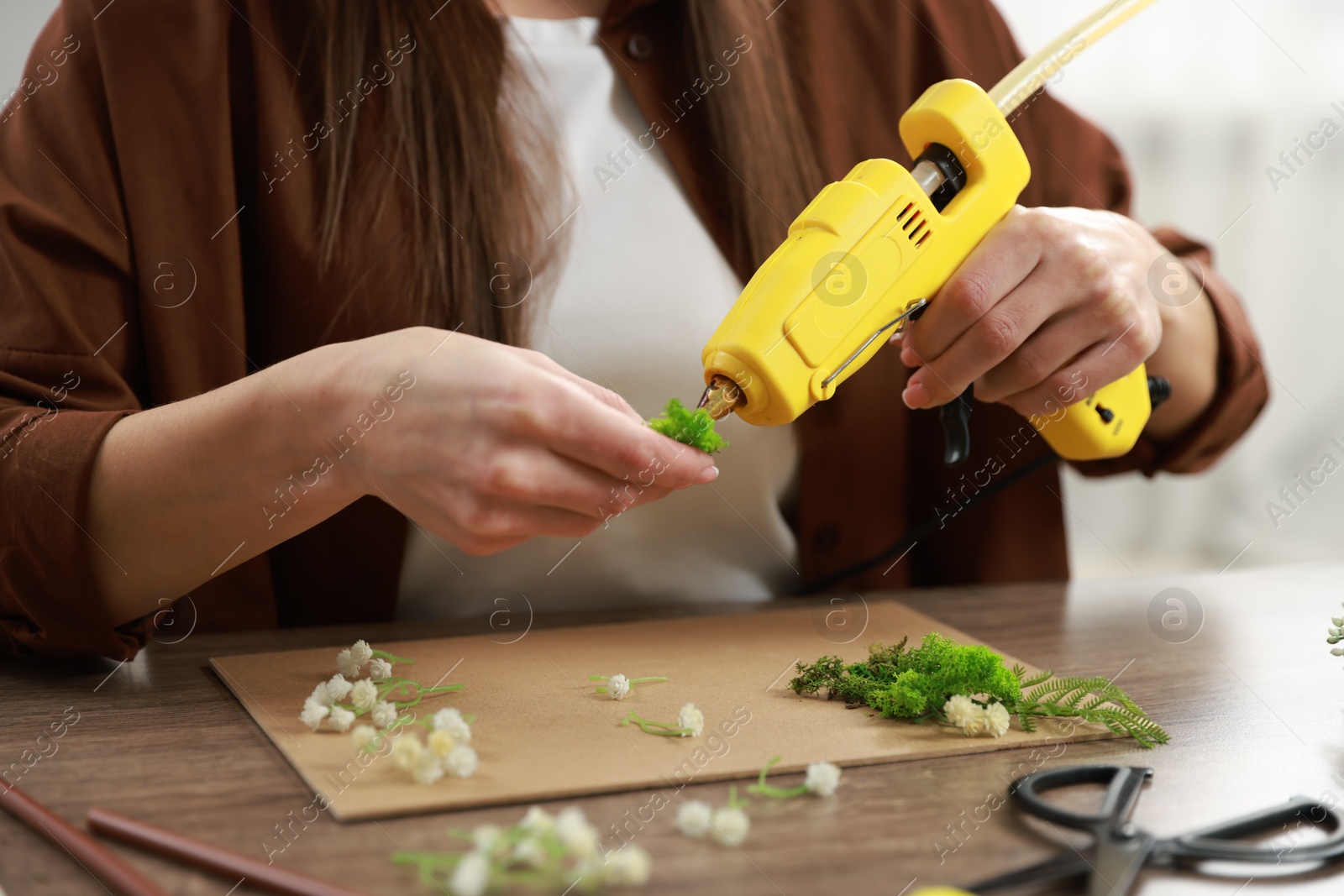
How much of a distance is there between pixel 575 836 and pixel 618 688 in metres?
0.21

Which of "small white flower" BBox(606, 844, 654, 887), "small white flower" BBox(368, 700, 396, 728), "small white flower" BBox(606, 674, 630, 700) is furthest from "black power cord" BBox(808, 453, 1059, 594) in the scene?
"small white flower" BBox(606, 844, 654, 887)

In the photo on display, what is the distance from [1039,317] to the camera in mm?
747

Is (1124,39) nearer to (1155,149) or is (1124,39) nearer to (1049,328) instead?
(1155,149)

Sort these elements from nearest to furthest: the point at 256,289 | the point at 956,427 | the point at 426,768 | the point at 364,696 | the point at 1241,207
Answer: the point at 426,768, the point at 364,696, the point at 956,427, the point at 256,289, the point at 1241,207

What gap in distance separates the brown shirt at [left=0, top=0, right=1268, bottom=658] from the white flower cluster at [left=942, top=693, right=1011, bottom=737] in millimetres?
451

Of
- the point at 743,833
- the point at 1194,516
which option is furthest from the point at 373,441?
the point at 1194,516

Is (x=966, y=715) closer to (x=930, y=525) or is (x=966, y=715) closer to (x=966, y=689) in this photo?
(x=966, y=689)

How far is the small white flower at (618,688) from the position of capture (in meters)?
0.63

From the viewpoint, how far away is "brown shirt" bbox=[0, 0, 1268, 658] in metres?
0.76

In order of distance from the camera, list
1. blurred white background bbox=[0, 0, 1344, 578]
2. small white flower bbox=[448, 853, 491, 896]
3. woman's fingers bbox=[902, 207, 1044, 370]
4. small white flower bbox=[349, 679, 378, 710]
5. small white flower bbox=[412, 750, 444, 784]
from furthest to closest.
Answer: blurred white background bbox=[0, 0, 1344, 578] < woman's fingers bbox=[902, 207, 1044, 370] < small white flower bbox=[349, 679, 378, 710] < small white flower bbox=[412, 750, 444, 784] < small white flower bbox=[448, 853, 491, 896]

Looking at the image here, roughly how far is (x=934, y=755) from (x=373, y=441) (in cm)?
35

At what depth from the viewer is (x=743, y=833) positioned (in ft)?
1.47

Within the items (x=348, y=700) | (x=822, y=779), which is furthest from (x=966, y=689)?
(x=348, y=700)

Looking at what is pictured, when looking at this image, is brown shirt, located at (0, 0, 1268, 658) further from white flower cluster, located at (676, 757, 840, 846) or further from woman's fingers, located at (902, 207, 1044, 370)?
white flower cluster, located at (676, 757, 840, 846)
